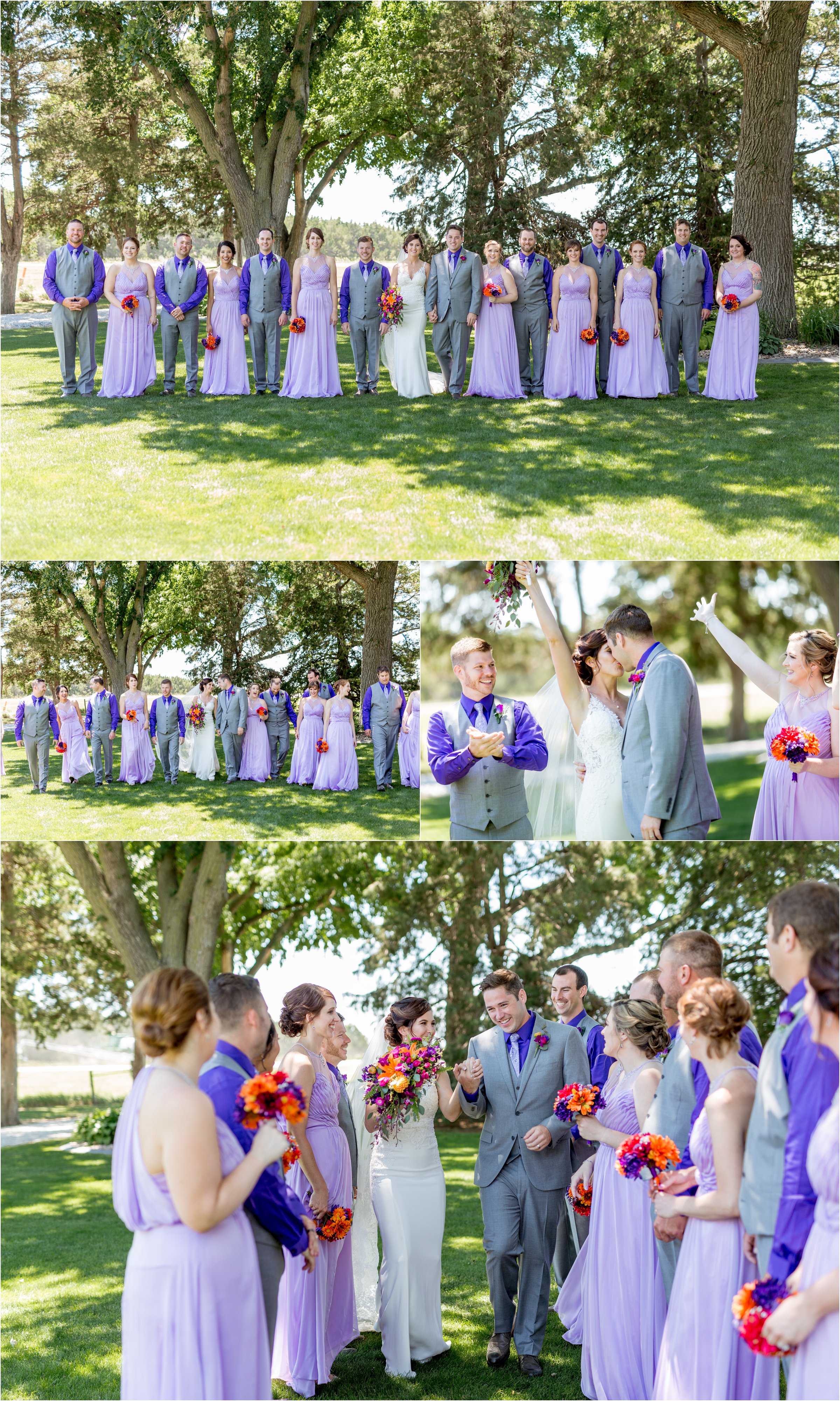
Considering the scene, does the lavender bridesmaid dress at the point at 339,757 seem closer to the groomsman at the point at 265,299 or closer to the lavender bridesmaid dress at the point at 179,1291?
the groomsman at the point at 265,299

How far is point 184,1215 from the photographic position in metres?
3.48

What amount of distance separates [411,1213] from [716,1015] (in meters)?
3.06

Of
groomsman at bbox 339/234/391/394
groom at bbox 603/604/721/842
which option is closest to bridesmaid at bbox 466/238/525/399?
groomsman at bbox 339/234/391/394

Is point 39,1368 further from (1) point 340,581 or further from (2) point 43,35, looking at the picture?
(2) point 43,35

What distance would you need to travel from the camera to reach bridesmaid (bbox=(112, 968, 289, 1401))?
3443 millimetres

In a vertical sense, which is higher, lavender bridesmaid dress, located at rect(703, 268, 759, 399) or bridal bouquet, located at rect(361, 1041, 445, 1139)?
lavender bridesmaid dress, located at rect(703, 268, 759, 399)

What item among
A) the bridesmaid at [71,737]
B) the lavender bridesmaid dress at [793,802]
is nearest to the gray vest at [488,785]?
the lavender bridesmaid dress at [793,802]

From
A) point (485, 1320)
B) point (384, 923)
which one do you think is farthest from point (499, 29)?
point (485, 1320)

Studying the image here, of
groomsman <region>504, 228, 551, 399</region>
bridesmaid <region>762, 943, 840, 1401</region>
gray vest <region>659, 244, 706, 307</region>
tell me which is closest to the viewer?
bridesmaid <region>762, 943, 840, 1401</region>

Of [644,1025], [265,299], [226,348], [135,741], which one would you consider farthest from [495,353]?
[644,1025]

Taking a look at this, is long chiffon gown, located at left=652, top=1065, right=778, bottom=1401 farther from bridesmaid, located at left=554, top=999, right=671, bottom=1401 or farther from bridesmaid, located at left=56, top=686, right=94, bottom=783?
bridesmaid, located at left=56, top=686, right=94, bottom=783

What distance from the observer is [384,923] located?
16.5 metres

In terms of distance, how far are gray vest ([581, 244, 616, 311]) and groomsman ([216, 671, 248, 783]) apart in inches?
227

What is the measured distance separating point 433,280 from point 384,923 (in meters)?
8.43
